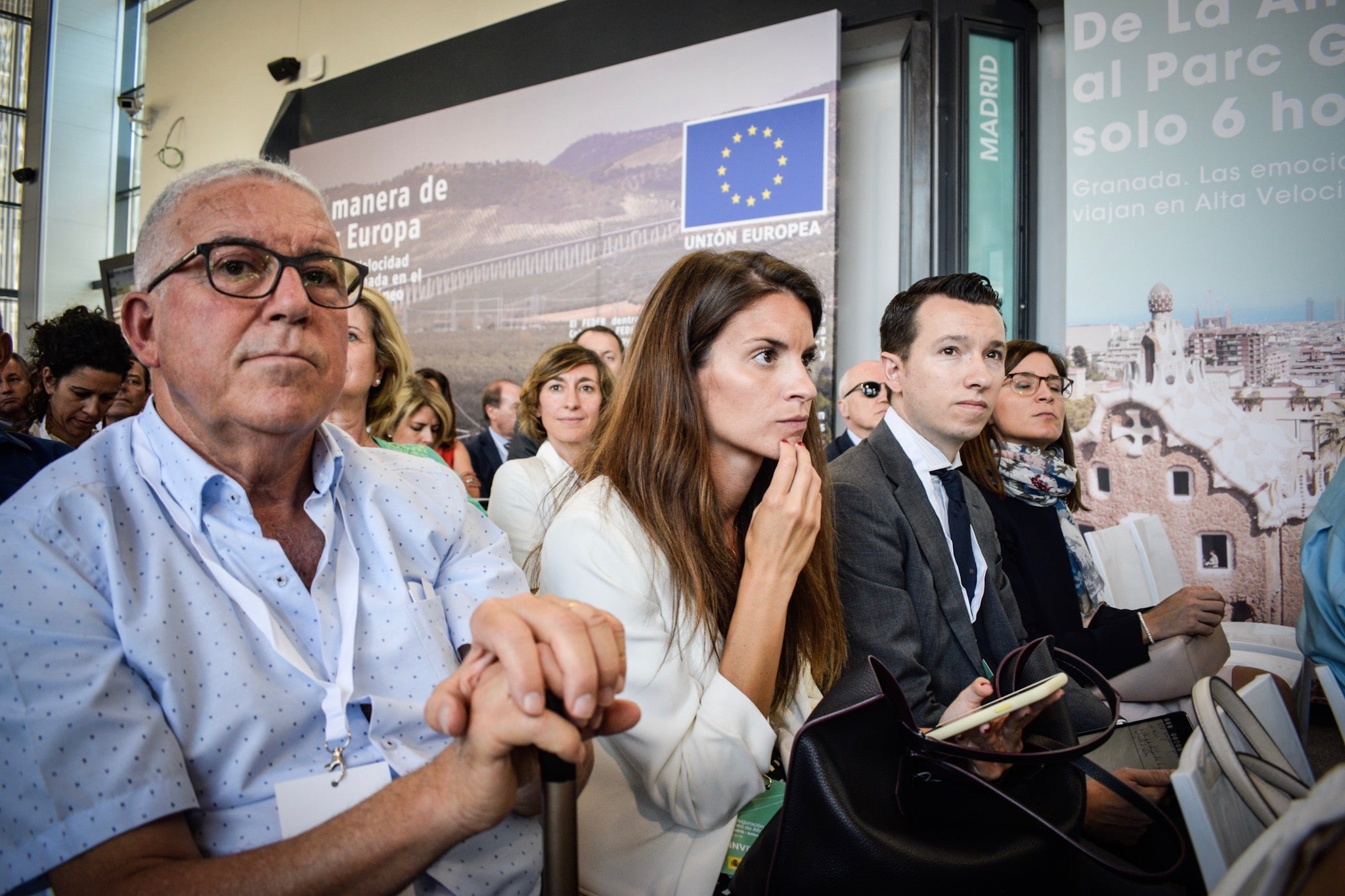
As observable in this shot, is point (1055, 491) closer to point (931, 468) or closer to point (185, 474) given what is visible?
point (931, 468)

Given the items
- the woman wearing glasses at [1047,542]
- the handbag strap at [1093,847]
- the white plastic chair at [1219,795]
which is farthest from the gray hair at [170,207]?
the woman wearing glasses at [1047,542]

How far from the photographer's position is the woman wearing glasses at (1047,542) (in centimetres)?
253

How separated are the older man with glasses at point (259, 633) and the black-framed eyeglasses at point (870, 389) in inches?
114

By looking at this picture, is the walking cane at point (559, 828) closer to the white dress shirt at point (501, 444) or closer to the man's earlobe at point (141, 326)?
the man's earlobe at point (141, 326)

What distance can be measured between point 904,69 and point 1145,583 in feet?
9.96

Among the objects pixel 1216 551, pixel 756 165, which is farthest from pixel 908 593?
pixel 756 165

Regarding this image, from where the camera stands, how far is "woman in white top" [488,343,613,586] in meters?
3.07

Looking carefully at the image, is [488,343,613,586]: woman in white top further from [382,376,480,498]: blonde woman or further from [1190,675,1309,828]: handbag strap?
[1190,675,1309,828]: handbag strap

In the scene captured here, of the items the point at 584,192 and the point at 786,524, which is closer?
the point at 786,524

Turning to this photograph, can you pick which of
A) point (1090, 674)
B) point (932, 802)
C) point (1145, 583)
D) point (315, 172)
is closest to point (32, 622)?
point (932, 802)

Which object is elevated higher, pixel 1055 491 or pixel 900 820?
pixel 1055 491

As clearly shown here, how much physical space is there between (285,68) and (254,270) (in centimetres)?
815

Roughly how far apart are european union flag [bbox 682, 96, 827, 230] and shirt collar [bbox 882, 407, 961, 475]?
8.60ft

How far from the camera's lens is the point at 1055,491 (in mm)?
2789
